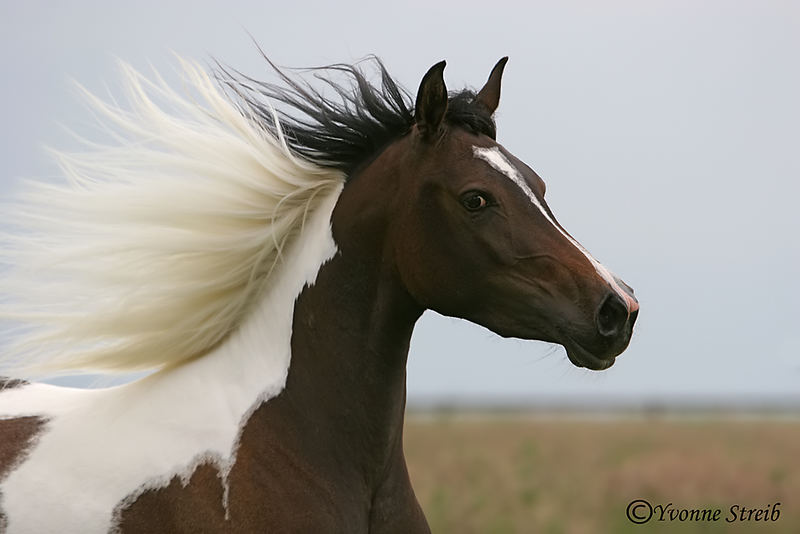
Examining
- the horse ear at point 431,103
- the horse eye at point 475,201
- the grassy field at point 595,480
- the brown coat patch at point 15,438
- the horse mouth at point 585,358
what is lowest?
the grassy field at point 595,480

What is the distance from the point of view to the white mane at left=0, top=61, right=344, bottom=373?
373 centimetres

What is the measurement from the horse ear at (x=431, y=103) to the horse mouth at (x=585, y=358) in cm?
92

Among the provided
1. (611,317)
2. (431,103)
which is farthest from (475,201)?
(611,317)

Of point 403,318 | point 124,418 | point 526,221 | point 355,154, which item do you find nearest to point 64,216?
point 124,418

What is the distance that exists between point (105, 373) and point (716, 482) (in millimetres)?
10541

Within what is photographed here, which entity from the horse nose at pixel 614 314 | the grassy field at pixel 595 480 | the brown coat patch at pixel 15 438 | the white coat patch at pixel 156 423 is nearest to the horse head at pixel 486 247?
the horse nose at pixel 614 314

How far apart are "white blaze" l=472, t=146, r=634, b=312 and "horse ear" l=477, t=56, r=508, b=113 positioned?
1.39 ft

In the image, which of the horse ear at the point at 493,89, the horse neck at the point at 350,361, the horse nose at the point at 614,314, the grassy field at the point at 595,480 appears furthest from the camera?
the grassy field at the point at 595,480

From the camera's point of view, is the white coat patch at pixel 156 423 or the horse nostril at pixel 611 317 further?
the white coat patch at pixel 156 423

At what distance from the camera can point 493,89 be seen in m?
4.01

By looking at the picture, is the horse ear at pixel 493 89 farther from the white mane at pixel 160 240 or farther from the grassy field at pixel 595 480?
the grassy field at pixel 595 480

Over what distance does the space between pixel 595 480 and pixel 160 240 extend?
11.2m

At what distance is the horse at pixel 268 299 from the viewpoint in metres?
3.30

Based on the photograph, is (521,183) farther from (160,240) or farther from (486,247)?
(160,240)
